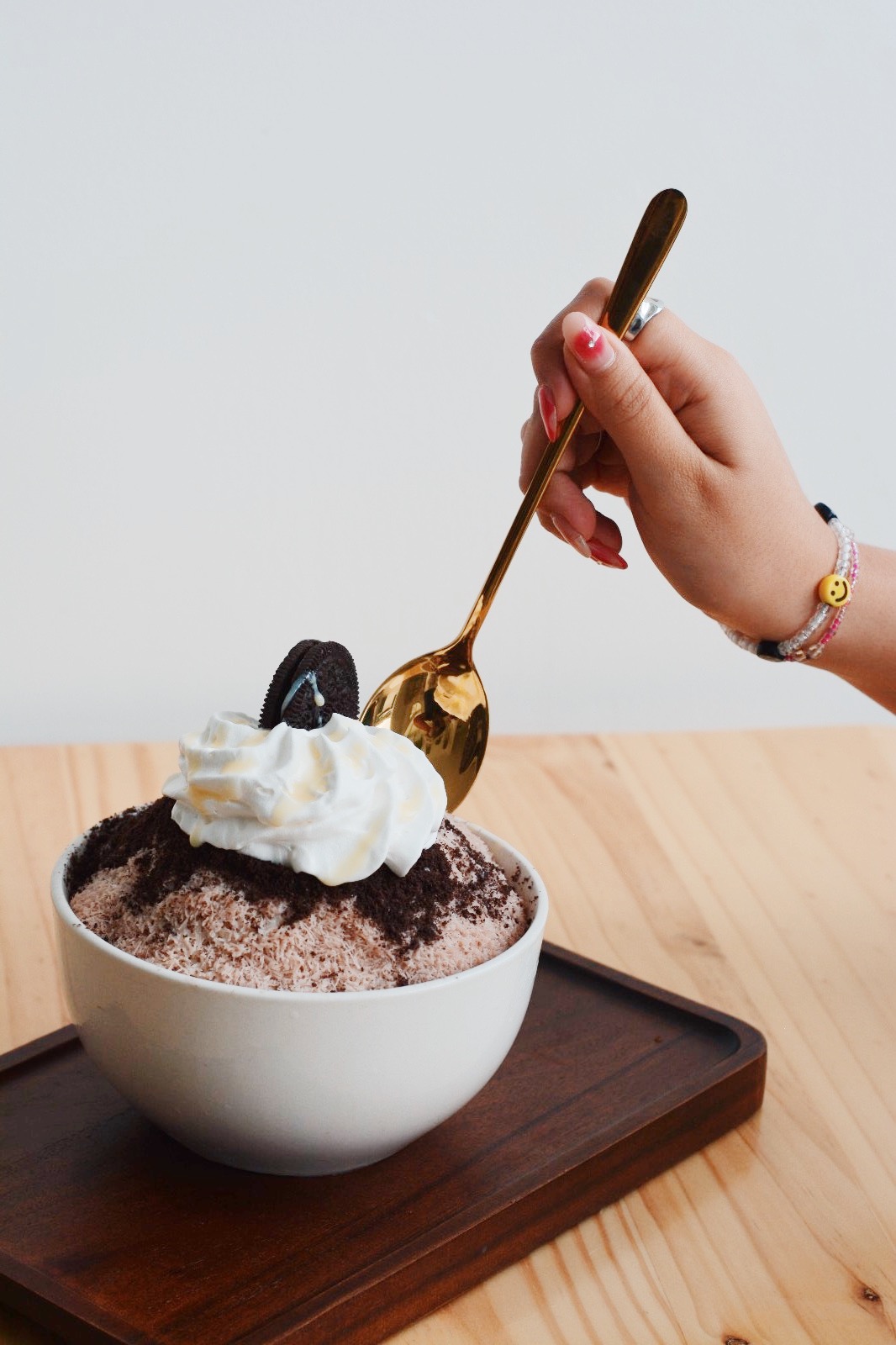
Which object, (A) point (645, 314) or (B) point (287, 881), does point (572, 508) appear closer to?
(A) point (645, 314)

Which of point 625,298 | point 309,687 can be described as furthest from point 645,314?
point 309,687

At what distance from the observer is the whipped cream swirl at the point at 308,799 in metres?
0.71

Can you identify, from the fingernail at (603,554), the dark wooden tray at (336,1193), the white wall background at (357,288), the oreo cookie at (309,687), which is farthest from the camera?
the white wall background at (357,288)

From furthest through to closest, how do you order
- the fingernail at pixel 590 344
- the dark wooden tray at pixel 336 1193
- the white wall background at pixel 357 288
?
1. the white wall background at pixel 357 288
2. the fingernail at pixel 590 344
3. the dark wooden tray at pixel 336 1193

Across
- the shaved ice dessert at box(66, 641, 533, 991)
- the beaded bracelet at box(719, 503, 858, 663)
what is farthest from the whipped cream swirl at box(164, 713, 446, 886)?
the beaded bracelet at box(719, 503, 858, 663)

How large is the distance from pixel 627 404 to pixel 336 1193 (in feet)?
1.79

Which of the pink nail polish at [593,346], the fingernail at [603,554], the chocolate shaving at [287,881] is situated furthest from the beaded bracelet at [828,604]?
the chocolate shaving at [287,881]

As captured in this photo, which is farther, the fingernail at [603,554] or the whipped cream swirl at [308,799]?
the fingernail at [603,554]

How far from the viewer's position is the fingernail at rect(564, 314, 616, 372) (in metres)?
0.94

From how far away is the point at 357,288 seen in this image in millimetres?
1876

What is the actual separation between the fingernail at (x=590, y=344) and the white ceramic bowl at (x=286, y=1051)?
16.3 inches

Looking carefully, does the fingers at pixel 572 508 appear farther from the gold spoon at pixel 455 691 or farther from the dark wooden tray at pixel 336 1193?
the dark wooden tray at pixel 336 1193

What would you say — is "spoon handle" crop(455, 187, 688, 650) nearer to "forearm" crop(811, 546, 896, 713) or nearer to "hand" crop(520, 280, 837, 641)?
"hand" crop(520, 280, 837, 641)

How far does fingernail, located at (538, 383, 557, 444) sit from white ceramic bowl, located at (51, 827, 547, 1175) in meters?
0.47
